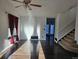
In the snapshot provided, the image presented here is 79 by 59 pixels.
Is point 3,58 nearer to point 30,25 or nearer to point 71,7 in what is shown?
point 71,7

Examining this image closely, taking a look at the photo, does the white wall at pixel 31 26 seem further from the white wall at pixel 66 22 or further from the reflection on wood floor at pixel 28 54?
the reflection on wood floor at pixel 28 54

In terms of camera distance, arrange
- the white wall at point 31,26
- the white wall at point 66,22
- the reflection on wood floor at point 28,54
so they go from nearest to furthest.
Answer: the reflection on wood floor at point 28,54
the white wall at point 66,22
the white wall at point 31,26

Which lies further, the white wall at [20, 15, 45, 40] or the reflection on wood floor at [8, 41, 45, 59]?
the white wall at [20, 15, 45, 40]

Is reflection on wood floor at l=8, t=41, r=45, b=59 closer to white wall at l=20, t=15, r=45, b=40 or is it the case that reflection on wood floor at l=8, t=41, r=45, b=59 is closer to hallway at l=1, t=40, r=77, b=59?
hallway at l=1, t=40, r=77, b=59

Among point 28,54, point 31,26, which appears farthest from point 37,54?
point 31,26

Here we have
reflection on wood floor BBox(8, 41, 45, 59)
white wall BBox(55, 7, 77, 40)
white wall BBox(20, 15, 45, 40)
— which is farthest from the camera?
white wall BBox(20, 15, 45, 40)

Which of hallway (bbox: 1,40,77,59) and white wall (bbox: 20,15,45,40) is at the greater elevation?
white wall (bbox: 20,15,45,40)

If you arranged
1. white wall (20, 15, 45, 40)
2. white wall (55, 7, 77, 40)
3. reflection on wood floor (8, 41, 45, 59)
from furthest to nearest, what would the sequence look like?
white wall (20, 15, 45, 40), white wall (55, 7, 77, 40), reflection on wood floor (8, 41, 45, 59)

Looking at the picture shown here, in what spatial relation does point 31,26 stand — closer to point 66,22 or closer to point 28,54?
point 66,22

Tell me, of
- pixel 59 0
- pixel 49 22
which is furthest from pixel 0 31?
pixel 49 22

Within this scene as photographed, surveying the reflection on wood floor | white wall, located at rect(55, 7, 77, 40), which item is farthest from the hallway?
white wall, located at rect(55, 7, 77, 40)

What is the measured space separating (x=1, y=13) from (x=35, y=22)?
627 cm

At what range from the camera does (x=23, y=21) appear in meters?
12.1

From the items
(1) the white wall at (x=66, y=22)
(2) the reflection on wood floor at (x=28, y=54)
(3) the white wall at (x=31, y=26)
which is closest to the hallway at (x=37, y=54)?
(2) the reflection on wood floor at (x=28, y=54)
